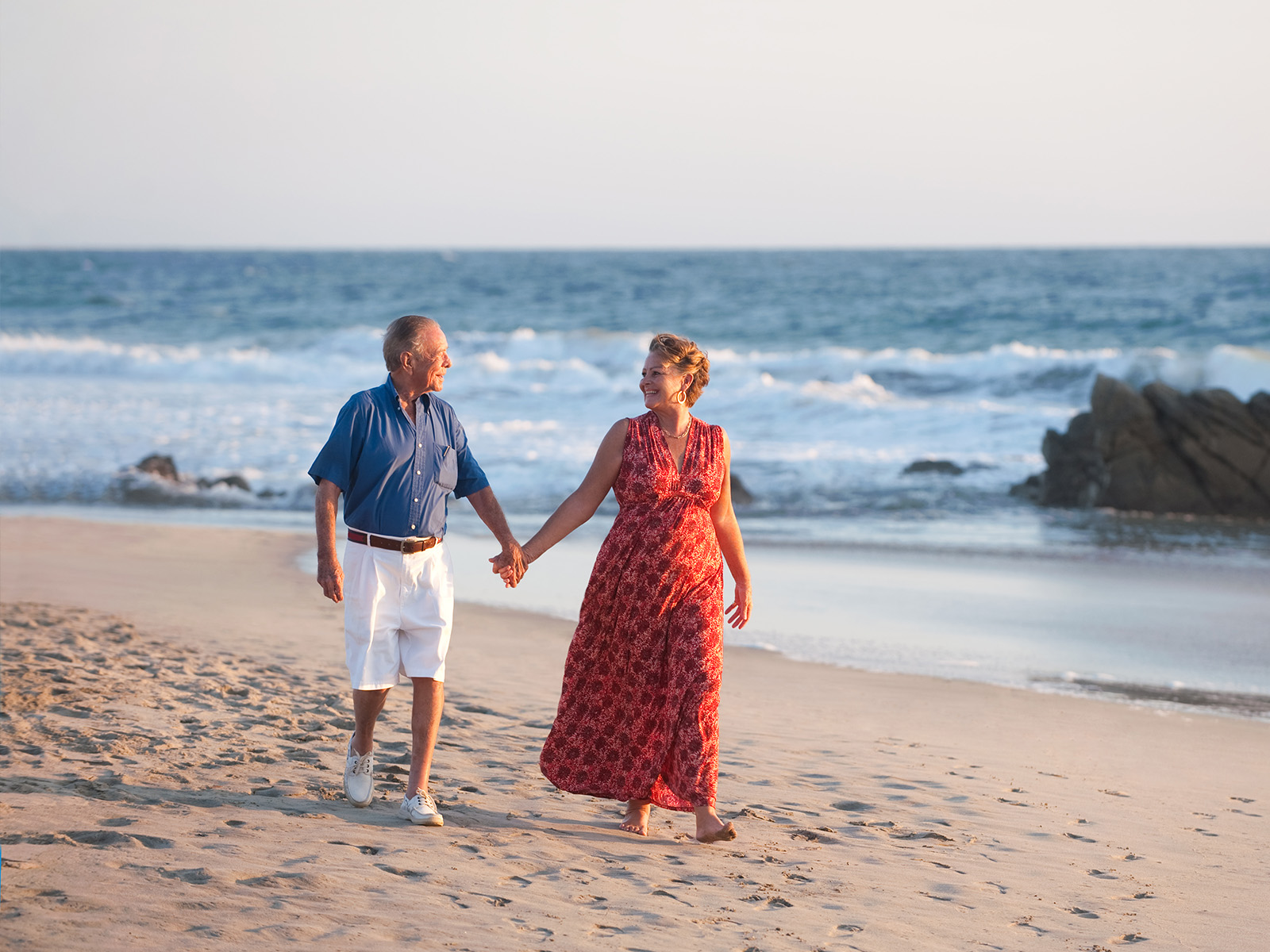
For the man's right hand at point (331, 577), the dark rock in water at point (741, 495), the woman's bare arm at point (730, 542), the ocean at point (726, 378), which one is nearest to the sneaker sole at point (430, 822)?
the man's right hand at point (331, 577)

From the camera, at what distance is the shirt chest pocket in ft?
13.1

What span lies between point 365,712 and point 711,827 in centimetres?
120

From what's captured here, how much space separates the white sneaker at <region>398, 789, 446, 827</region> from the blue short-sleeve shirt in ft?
2.81

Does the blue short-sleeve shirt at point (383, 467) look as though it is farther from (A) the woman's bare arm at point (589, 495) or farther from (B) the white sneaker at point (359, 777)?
(B) the white sneaker at point (359, 777)

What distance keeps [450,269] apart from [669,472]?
67.2 m

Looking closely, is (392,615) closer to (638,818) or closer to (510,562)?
(510,562)

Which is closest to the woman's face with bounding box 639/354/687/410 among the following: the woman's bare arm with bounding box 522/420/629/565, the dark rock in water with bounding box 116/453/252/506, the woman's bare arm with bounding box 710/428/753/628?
the woman's bare arm with bounding box 522/420/629/565

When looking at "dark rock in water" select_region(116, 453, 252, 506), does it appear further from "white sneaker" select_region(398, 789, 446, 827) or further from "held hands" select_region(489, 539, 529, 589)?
"white sneaker" select_region(398, 789, 446, 827)

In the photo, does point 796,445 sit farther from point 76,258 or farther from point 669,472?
point 76,258

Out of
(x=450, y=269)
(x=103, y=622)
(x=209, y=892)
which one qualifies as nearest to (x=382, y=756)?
(x=209, y=892)

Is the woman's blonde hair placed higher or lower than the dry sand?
higher

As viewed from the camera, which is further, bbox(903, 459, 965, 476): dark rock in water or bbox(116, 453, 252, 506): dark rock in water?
bbox(903, 459, 965, 476): dark rock in water

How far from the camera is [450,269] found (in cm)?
6944

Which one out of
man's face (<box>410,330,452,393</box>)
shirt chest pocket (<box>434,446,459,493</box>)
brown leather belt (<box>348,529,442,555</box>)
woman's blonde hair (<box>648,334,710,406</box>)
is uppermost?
woman's blonde hair (<box>648,334,710,406</box>)
